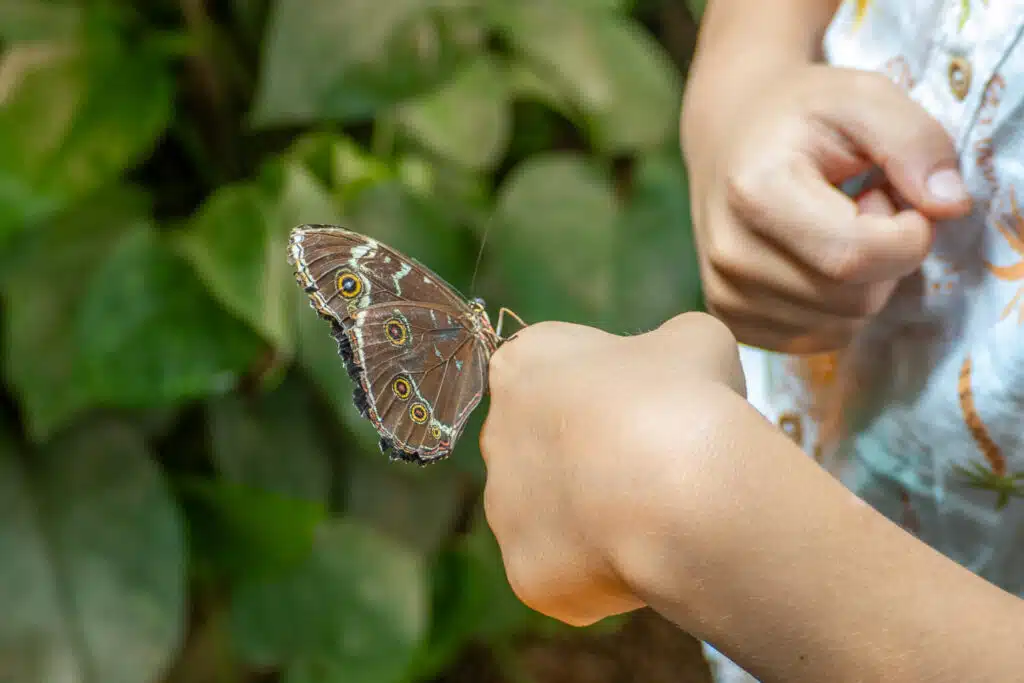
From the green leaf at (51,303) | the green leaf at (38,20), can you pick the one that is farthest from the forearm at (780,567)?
the green leaf at (38,20)

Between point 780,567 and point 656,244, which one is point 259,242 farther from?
point 780,567

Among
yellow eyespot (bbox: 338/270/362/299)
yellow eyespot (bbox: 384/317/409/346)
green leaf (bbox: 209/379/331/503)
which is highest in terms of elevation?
yellow eyespot (bbox: 338/270/362/299)

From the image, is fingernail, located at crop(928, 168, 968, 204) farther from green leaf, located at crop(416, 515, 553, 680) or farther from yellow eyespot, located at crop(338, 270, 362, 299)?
green leaf, located at crop(416, 515, 553, 680)

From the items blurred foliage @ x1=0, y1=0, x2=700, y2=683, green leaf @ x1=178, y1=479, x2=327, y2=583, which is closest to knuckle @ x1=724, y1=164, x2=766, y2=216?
blurred foliage @ x1=0, y1=0, x2=700, y2=683

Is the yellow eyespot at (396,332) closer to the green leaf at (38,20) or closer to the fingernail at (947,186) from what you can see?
the fingernail at (947,186)

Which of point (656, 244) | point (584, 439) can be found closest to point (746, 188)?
point (584, 439)

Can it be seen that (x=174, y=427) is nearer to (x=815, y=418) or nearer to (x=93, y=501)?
(x=93, y=501)

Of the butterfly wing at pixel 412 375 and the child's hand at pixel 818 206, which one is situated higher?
the child's hand at pixel 818 206
